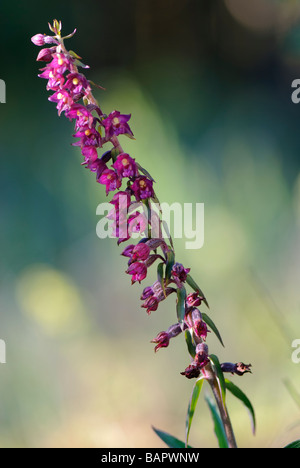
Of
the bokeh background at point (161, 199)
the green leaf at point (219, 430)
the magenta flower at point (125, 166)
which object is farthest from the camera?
the bokeh background at point (161, 199)

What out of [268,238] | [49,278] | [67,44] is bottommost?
[49,278]

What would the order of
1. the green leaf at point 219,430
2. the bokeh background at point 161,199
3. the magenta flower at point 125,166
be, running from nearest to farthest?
the magenta flower at point 125,166, the green leaf at point 219,430, the bokeh background at point 161,199

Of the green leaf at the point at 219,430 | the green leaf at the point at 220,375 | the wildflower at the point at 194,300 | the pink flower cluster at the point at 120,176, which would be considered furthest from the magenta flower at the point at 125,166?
the green leaf at the point at 219,430

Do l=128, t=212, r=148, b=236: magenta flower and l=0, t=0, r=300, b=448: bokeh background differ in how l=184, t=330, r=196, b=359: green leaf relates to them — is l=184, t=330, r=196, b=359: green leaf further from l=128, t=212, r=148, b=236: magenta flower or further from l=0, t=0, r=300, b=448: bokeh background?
l=0, t=0, r=300, b=448: bokeh background

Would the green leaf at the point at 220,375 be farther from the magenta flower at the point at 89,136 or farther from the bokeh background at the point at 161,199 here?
the bokeh background at the point at 161,199

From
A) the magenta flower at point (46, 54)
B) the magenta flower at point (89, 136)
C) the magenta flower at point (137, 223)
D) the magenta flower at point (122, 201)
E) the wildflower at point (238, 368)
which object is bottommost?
the wildflower at point (238, 368)

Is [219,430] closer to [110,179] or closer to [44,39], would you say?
[110,179]

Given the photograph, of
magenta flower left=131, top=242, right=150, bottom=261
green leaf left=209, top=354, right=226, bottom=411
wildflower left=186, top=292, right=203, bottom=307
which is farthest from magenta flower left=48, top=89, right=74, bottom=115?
green leaf left=209, top=354, right=226, bottom=411

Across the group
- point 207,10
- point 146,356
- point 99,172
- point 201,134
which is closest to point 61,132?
point 201,134
